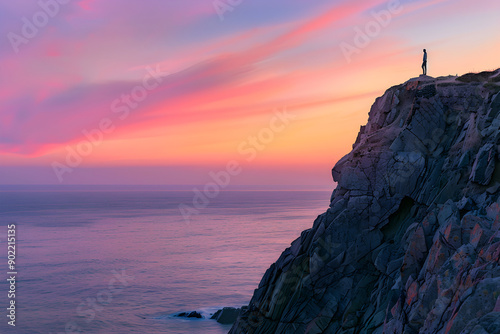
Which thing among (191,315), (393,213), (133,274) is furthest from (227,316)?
(133,274)

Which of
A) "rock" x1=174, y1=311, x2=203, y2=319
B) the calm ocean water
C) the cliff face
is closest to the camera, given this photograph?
the cliff face

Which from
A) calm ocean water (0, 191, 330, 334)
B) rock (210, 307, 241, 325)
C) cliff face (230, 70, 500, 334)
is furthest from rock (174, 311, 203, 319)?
cliff face (230, 70, 500, 334)

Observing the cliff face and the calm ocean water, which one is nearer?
the cliff face

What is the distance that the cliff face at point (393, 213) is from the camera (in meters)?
25.6

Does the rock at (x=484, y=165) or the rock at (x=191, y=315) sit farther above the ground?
the rock at (x=484, y=165)

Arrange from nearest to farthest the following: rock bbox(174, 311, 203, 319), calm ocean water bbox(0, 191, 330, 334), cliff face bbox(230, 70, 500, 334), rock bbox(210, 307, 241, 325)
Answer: cliff face bbox(230, 70, 500, 334) < rock bbox(210, 307, 241, 325) < rock bbox(174, 311, 203, 319) < calm ocean water bbox(0, 191, 330, 334)

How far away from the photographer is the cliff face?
25641 millimetres

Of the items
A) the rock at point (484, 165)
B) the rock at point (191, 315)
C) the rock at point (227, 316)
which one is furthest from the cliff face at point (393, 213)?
the rock at point (191, 315)

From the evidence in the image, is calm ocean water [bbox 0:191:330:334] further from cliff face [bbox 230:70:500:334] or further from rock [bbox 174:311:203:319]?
cliff face [bbox 230:70:500:334]

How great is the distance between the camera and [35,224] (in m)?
188

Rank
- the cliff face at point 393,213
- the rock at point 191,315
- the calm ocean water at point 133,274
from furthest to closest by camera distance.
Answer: the calm ocean water at point 133,274, the rock at point 191,315, the cliff face at point 393,213

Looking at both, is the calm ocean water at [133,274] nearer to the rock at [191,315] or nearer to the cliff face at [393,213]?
the rock at [191,315]

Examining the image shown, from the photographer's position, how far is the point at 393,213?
106 ft

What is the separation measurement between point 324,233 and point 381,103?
12.2m
